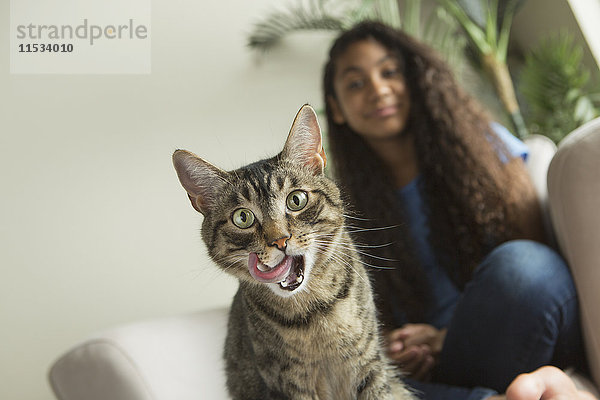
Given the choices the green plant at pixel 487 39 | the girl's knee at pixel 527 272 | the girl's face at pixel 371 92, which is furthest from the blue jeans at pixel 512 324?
the green plant at pixel 487 39

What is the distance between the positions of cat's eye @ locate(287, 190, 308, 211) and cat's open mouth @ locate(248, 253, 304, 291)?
0.08 metres

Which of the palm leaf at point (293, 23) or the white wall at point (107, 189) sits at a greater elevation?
the palm leaf at point (293, 23)

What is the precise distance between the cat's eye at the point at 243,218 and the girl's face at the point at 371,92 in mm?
829

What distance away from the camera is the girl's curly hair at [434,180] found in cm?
135

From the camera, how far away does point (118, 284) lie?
44.1 inches

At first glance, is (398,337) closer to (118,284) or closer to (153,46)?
(118,284)

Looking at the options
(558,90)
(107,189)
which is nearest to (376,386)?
(107,189)

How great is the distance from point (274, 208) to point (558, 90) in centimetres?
208

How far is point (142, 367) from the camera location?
0.89 metres

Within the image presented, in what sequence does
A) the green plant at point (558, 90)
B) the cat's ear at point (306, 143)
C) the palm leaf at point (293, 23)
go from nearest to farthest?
the cat's ear at point (306, 143)
the palm leaf at point (293, 23)
the green plant at point (558, 90)

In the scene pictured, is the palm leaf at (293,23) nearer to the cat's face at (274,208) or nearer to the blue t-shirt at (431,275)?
the blue t-shirt at (431,275)

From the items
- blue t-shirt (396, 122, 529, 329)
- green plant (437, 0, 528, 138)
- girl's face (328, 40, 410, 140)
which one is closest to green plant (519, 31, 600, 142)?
green plant (437, 0, 528, 138)

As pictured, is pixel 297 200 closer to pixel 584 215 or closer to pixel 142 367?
pixel 142 367

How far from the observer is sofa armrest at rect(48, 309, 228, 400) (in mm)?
868
